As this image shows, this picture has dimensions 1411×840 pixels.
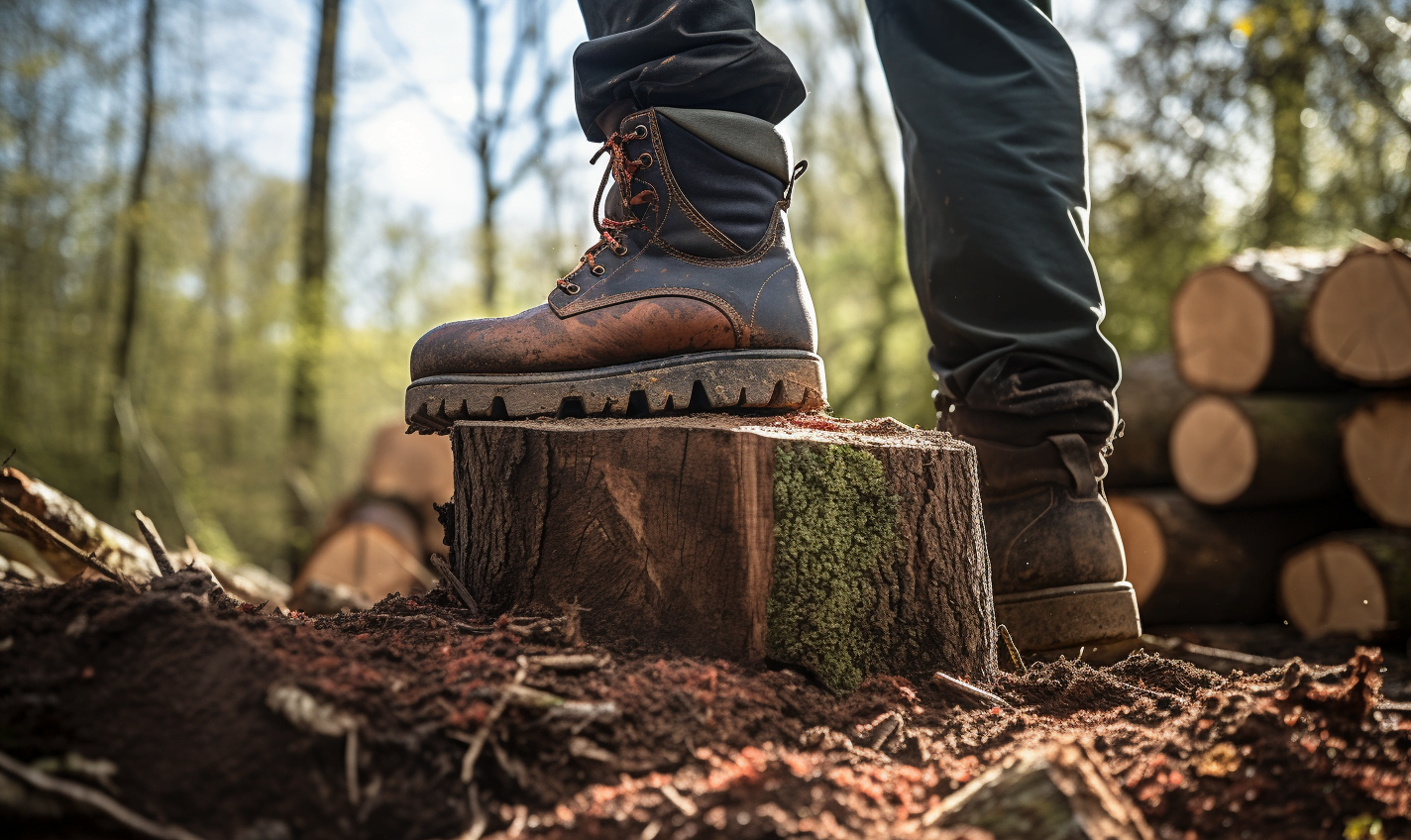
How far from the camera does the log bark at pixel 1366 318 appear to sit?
11.8ft

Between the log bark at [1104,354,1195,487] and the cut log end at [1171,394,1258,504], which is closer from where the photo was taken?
the cut log end at [1171,394,1258,504]

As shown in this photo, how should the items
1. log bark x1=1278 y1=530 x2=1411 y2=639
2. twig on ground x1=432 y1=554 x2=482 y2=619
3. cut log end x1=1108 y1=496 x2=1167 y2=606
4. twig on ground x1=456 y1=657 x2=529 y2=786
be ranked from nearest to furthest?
twig on ground x1=456 y1=657 x2=529 y2=786 → twig on ground x1=432 y1=554 x2=482 y2=619 → log bark x1=1278 y1=530 x2=1411 y2=639 → cut log end x1=1108 y1=496 x2=1167 y2=606

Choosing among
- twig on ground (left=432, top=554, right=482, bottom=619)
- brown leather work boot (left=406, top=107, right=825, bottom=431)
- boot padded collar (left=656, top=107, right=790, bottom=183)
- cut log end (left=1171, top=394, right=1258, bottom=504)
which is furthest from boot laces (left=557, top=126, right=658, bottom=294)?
cut log end (left=1171, top=394, right=1258, bottom=504)

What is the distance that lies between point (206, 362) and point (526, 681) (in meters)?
15.6

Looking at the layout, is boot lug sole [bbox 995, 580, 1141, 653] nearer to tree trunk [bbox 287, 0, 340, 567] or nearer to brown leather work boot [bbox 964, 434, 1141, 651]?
brown leather work boot [bbox 964, 434, 1141, 651]

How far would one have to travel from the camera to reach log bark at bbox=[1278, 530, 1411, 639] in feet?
10.9

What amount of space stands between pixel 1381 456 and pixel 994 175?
9.91ft

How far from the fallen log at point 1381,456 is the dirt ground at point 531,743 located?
9.87 ft

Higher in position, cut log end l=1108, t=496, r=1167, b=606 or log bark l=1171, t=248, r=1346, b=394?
log bark l=1171, t=248, r=1346, b=394

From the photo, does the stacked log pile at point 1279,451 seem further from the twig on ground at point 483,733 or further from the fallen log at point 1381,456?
the twig on ground at point 483,733

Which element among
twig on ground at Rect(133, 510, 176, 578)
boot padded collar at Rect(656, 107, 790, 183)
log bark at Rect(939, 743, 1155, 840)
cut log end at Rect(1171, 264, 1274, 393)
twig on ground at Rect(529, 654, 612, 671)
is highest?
boot padded collar at Rect(656, 107, 790, 183)

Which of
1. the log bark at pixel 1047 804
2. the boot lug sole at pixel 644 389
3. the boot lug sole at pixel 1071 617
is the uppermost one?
the boot lug sole at pixel 644 389

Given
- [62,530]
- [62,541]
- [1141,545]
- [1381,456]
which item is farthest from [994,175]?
[1381,456]

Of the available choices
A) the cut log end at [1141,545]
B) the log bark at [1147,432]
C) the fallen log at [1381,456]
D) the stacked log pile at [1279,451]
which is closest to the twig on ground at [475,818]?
the cut log end at [1141,545]
